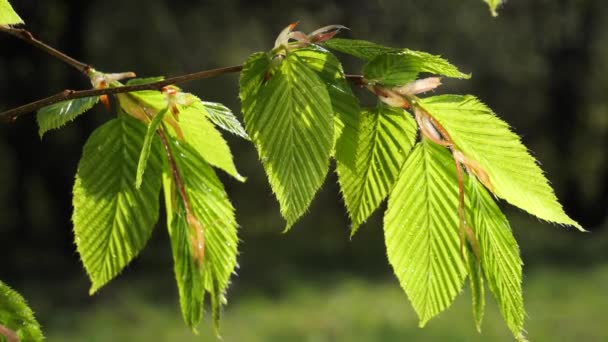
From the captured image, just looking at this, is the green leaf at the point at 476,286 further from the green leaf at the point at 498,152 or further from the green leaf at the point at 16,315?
the green leaf at the point at 16,315

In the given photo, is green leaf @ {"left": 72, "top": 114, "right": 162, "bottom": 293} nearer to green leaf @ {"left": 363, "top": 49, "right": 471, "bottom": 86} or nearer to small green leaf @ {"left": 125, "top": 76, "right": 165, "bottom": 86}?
small green leaf @ {"left": 125, "top": 76, "right": 165, "bottom": 86}

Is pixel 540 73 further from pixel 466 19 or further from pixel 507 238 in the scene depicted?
pixel 507 238

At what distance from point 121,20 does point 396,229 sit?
372 inches

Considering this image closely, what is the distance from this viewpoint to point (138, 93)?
0.69m

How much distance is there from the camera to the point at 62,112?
691mm

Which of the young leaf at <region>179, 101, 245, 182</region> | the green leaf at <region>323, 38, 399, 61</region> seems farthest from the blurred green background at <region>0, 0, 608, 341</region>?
the green leaf at <region>323, 38, 399, 61</region>

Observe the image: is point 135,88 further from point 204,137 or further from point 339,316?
point 339,316

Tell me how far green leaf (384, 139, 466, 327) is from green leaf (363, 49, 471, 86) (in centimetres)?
5

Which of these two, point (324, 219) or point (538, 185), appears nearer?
point (538, 185)

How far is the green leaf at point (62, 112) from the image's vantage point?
26.9 inches

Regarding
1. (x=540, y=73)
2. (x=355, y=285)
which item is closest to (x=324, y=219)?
(x=355, y=285)

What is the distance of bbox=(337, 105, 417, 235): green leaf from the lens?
2.01 ft

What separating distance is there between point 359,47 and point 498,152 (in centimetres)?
12

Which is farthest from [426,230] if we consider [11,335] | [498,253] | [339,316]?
[339,316]
